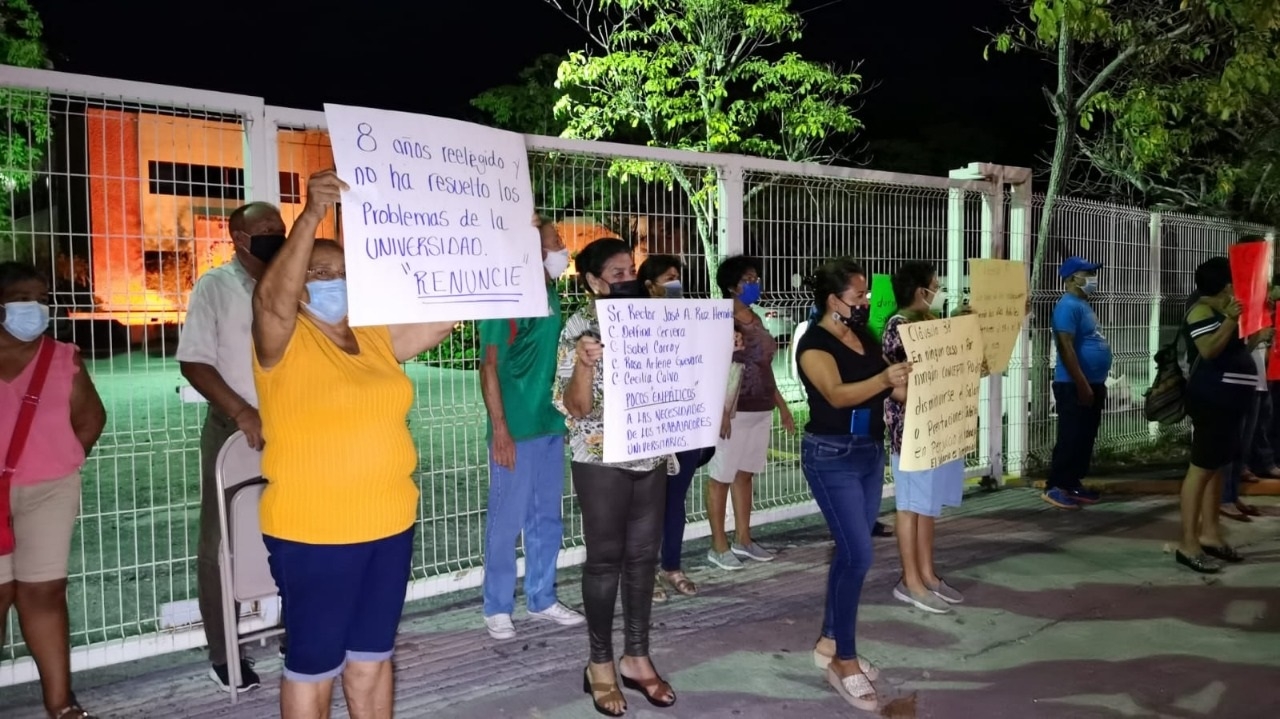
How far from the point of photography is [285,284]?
9.26ft

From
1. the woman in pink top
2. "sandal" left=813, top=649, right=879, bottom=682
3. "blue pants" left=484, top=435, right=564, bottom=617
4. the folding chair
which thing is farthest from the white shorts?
the woman in pink top

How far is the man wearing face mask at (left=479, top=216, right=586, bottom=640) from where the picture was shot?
15.6 ft

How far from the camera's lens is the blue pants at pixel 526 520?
16.1 feet

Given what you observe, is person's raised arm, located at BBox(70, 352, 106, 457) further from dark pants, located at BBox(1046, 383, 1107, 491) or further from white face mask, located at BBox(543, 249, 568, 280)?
dark pants, located at BBox(1046, 383, 1107, 491)

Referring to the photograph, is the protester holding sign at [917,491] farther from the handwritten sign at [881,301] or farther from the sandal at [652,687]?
the sandal at [652,687]

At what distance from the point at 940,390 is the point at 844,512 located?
0.91m

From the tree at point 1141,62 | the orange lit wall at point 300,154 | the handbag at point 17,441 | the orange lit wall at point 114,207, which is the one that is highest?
the tree at point 1141,62

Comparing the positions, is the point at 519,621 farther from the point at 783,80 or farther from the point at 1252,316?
the point at 783,80

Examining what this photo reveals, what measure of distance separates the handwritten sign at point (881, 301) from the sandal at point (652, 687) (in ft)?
9.33

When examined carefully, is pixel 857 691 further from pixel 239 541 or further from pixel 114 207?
pixel 114 207

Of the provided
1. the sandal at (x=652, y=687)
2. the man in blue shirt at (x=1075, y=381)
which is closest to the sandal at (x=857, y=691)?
the sandal at (x=652, y=687)

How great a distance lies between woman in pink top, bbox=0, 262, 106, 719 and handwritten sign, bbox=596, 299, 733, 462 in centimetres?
207

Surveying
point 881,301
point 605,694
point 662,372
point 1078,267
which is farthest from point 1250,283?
point 605,694

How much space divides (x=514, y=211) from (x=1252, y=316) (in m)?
5.41
